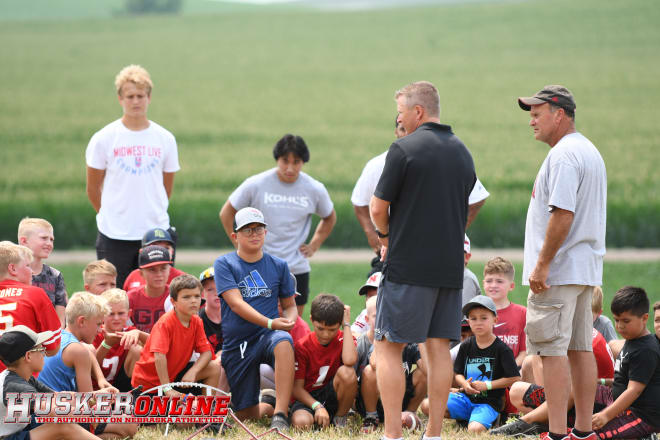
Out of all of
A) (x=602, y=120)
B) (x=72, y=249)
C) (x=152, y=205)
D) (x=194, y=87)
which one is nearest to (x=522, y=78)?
(x=602, y=120)

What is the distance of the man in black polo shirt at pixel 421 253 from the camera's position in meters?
4.45

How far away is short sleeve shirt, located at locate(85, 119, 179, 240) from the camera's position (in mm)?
6781

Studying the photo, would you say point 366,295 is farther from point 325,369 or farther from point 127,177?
point 127,177

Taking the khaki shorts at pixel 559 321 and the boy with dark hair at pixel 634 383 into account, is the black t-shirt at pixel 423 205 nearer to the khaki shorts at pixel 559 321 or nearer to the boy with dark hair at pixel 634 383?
the khaki shorts at pixel 559 321

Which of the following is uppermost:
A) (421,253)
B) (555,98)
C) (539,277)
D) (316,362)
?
(555,98)

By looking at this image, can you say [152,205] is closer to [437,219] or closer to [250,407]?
[250,407]

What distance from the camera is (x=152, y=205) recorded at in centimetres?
686

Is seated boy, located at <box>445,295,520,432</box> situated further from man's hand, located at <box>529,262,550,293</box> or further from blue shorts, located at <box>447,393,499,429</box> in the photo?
man's hand, located at <box>529,262,550,293</box>

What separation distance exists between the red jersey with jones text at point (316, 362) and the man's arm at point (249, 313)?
0.31 meters

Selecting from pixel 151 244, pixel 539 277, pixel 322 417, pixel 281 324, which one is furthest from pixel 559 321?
pixel 151 244

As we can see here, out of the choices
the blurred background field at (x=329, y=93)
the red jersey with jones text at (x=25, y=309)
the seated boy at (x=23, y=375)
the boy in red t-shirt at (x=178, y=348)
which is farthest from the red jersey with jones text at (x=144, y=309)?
the blurred background field at (x=329, y=93)

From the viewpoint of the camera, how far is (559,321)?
15.3 ft

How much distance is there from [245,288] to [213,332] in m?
0.70
